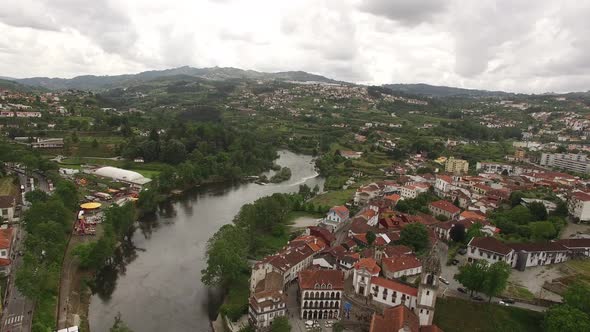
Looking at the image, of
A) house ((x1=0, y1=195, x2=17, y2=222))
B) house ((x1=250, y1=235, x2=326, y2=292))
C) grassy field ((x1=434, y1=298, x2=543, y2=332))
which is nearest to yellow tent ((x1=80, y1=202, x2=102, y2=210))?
house ((x1=0, y1=195, x2=17, y2=222))

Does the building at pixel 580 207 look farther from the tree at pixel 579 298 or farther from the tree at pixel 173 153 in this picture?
the tree at pixel 173 153

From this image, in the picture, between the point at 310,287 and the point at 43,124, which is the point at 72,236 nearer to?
the point at 310,287

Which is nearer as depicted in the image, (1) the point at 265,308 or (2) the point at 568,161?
(1) the point at 265,308

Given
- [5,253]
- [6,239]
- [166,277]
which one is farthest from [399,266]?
[6,239]

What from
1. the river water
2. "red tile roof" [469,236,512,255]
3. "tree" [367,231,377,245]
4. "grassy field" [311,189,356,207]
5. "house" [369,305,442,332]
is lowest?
the river water

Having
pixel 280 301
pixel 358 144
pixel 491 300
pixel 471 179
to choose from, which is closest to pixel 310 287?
pixel 280 301

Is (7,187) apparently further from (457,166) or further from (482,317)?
(457,166)

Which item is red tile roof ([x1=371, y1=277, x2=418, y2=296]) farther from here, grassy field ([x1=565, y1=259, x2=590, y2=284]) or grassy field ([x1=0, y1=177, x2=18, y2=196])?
grassy field ([x1=0, y1=177, x2=18, y2=196])
